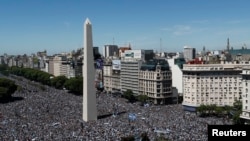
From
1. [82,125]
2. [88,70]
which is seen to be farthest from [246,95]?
[82,125]

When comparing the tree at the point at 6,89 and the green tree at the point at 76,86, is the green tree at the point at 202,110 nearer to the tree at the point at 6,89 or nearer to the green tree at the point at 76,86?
the green tree at the point at 76,86

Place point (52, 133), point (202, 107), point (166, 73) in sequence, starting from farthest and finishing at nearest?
point (166, 73) → point (202, 107) → point (52, 133)

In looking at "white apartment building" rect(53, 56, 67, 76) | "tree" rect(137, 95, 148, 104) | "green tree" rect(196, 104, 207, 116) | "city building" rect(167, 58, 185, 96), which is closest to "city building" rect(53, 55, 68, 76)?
"white apartment building" rect(53, 56, 67, 76)

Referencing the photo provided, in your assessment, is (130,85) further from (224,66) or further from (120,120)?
(120,120)

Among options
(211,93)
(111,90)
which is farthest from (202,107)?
(111,90)

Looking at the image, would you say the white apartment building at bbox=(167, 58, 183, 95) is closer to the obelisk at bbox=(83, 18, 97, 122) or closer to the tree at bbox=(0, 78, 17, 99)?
the tree at bbox=(0, 78, 17, 99)

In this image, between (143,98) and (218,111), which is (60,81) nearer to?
(143,98)
